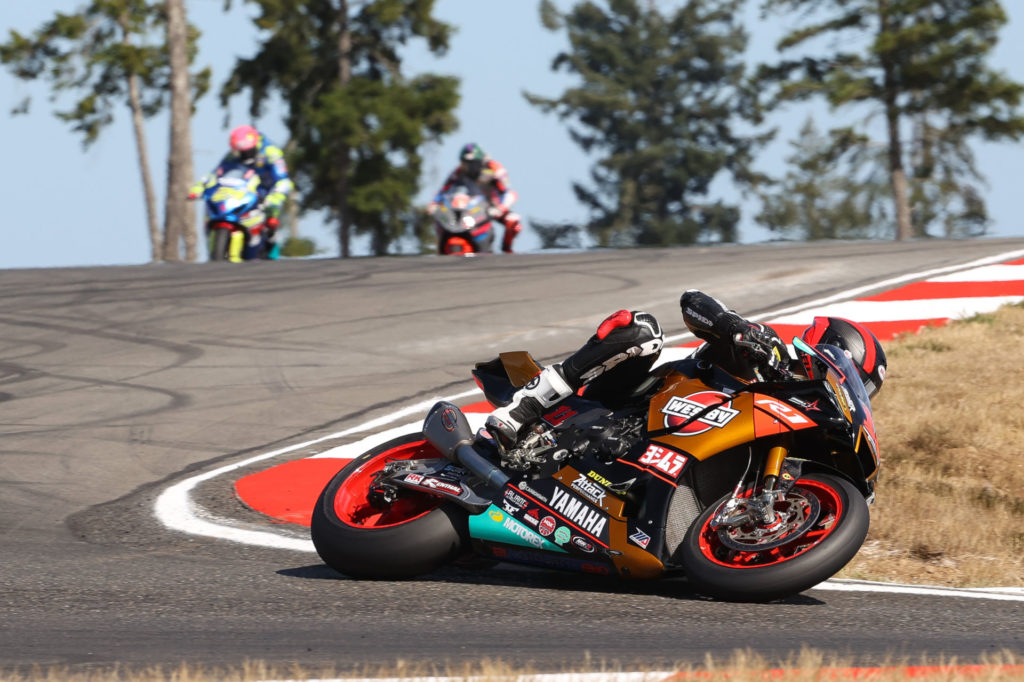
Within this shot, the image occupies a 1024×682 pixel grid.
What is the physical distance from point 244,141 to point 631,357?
12.3 m

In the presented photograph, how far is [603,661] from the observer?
12.3 ft

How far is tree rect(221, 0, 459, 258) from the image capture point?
112ft

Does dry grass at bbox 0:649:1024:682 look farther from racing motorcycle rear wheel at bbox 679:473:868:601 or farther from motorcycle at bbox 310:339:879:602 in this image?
motorcycle at bbox 310:339:879:602

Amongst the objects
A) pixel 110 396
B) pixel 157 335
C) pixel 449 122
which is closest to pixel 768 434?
pixel 110 396

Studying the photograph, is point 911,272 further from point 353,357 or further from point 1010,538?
point 1010,538

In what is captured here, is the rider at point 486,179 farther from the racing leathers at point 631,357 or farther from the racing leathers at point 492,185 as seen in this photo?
the racing leathers at point 631,357

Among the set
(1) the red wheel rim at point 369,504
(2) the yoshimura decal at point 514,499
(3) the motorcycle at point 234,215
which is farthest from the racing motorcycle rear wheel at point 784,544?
(3) the motorcycle at point 234,215

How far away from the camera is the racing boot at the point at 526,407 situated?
5.11 metres

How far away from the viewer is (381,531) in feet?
16.6

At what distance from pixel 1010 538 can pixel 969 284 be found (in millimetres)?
6276

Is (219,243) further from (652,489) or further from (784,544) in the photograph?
(784,544)

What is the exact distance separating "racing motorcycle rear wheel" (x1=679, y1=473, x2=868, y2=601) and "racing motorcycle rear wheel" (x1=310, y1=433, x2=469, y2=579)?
967mm

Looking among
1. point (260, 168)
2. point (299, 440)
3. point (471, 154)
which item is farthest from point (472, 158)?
point (299, 440)

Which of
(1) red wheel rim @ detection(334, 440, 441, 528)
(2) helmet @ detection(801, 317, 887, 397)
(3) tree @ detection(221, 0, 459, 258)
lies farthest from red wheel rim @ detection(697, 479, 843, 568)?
(3) tree @ detection(221, 0, 459, 258)
